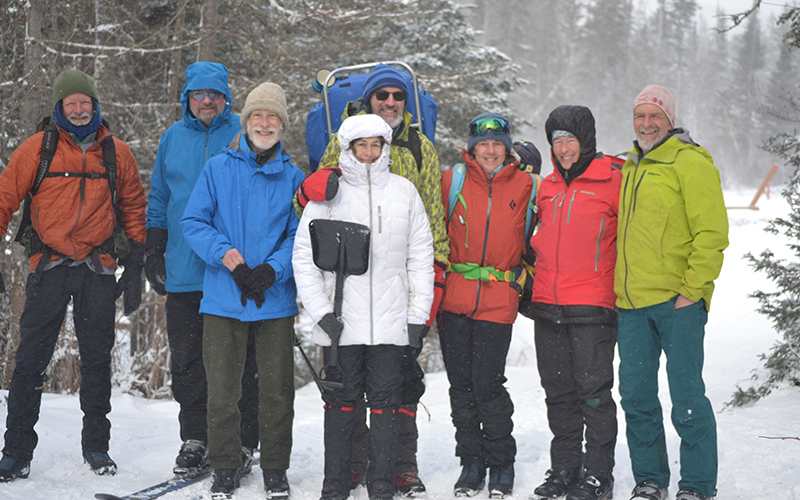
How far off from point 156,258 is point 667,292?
314 cm

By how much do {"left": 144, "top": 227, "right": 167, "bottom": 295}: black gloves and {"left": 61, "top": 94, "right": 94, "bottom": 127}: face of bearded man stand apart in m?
0.78

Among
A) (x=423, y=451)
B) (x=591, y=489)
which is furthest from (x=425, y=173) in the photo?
(x=423, y=451)

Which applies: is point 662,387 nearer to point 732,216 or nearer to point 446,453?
point 446,453

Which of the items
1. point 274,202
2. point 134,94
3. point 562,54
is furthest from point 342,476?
point 562,54

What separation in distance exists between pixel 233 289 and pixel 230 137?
1.14 m

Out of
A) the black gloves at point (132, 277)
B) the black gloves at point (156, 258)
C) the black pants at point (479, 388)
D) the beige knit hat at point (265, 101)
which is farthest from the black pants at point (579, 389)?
the black gloves at point (132, 277)

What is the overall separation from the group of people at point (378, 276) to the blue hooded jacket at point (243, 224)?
0.04 feet

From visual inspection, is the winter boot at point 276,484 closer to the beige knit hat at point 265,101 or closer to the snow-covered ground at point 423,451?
the snow-covered ground at point 423,451

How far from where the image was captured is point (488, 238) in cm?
394

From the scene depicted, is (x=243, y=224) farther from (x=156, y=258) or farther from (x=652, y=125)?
(x=652, y=125)

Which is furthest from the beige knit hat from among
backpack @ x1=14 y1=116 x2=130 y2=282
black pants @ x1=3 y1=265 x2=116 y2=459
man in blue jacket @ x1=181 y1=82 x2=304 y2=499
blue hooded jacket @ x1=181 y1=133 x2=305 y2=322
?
black pants @ x1=3 y1=265 x2=116 y2=459

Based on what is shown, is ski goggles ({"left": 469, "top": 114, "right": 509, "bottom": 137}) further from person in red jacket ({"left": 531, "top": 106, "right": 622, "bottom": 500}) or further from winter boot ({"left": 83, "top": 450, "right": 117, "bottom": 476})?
winter boot ({"left": 83, "top": 450, "right": 117, "bottom": 476})

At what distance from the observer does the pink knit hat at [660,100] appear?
3.75m

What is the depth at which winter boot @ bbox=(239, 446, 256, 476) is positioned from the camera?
4.01m
